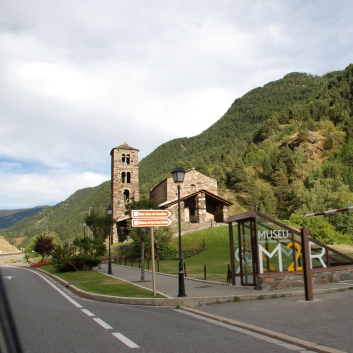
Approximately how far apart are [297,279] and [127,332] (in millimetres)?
8488

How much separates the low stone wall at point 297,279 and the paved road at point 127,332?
4.19 m

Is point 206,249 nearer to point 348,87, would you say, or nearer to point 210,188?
point 210,188

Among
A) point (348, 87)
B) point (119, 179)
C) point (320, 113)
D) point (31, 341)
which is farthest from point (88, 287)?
point (348, 87)

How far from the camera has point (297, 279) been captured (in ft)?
45.8

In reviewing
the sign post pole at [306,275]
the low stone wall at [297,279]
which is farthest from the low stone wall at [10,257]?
the sign post pole at [306,275]

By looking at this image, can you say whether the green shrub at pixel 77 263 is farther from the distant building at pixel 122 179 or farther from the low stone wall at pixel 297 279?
the distant building at pixel 122 179

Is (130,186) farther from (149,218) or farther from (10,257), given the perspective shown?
(149,218)

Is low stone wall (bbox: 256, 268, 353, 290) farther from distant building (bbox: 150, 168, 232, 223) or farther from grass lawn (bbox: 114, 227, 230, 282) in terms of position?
distant building (bbox: 150, 168, 232, 223)

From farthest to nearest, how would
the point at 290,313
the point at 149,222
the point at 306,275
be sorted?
the point at 149,222 < the point at 306,275 < the point at 290,313

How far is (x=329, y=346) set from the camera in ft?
19.4

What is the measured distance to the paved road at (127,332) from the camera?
20.1ft

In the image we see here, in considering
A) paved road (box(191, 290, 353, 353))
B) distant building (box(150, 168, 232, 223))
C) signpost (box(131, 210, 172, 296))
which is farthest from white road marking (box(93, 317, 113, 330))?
distant building (box(150, 168, 232, 223))

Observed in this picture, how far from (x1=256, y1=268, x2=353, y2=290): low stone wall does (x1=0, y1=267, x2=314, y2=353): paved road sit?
13.7 ft

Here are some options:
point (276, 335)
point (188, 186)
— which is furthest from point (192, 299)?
point (188, 186)
